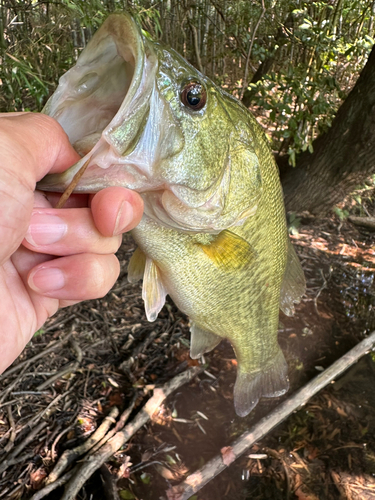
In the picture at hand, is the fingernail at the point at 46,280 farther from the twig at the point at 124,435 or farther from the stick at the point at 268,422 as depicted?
the stick at the point at 268,422

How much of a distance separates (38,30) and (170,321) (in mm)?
2403

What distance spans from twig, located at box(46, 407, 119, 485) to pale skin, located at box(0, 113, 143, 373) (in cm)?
125

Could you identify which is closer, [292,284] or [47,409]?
[292,284]

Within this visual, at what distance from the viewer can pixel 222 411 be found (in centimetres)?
269

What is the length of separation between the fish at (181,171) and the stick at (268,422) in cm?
99

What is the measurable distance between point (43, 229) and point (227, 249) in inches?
23.8

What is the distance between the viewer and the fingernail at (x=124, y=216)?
3.00 ft

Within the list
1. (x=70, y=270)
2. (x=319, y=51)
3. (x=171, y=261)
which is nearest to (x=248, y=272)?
(x=171, y=261)

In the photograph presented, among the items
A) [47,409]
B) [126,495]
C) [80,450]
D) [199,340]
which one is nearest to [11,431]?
[47,409]

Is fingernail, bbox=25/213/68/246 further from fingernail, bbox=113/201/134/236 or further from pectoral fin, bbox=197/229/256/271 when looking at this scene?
pectoral fin, bbox=197/229/256/271

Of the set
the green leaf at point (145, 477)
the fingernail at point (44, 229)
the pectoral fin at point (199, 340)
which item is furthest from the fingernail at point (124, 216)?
the green leaf at point (145, 477)

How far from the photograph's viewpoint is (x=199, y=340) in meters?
1.71

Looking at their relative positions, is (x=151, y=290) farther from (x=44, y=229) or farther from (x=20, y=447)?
(x=20, y=447)

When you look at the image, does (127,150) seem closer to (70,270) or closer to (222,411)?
(70,270)
